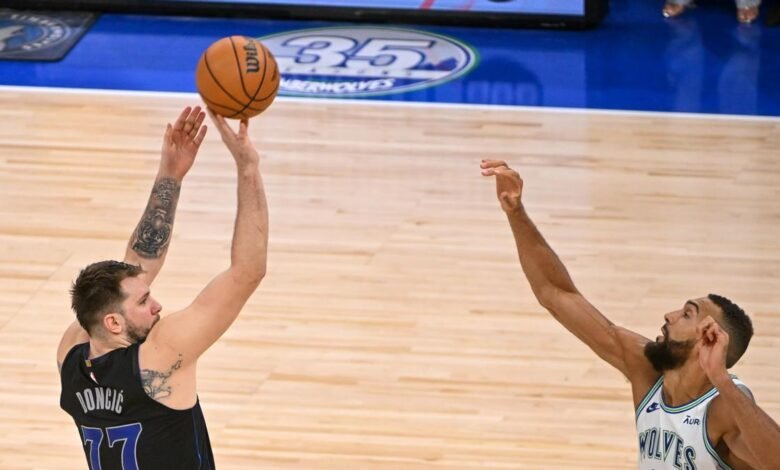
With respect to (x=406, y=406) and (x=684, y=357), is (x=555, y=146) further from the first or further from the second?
(x=684, y=357)

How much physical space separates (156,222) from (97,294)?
0.77 m

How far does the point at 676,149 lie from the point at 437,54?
2849 millimetres

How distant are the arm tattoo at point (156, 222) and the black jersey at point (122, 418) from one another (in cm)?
63

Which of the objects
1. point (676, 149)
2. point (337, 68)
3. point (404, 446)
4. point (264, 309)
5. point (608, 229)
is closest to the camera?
point (404, 446)

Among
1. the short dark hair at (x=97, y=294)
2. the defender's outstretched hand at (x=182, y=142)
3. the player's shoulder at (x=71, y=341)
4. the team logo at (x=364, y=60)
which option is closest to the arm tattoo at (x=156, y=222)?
the defender's outstretched hand at (x=182, y=142)

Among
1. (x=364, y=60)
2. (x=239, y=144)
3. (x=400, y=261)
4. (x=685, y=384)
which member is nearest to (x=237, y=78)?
(x=239, y=144)

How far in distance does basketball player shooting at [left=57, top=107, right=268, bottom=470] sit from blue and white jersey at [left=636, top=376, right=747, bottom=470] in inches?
56.5

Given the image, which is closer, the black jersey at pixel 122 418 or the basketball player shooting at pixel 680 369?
the basketball player shooting at pixel 680 369

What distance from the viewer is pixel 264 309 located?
8.13 meters

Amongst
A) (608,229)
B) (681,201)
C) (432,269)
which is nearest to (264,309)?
(432,269)

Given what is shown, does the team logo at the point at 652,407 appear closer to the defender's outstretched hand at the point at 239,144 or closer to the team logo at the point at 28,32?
the defender's outstretched hand at the point at 239,144

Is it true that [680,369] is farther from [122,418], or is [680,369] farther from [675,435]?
[122,418]

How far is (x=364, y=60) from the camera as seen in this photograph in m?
12.1

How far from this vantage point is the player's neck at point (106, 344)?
4.51 metres
